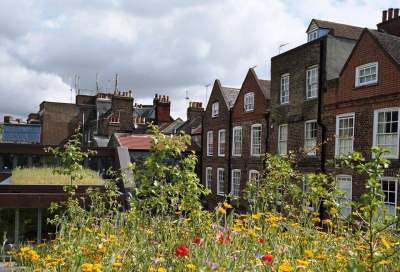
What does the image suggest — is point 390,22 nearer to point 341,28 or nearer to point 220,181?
point 341,28

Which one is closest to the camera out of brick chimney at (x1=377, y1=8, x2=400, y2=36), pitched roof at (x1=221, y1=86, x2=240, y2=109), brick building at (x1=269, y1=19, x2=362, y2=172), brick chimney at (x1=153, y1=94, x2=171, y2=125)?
brick building at (x1=269, y1=19, x2=362, y2=172)

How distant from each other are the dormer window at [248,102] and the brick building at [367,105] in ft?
24.3

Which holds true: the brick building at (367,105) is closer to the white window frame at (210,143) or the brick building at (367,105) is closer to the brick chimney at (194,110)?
the white window frame at (210,143)

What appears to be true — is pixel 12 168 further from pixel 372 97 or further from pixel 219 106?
pixel 219 106

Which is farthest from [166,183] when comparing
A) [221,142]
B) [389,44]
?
[221,142]

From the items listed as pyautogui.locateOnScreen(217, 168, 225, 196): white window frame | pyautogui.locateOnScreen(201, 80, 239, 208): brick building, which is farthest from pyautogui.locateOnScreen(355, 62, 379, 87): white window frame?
pyautogui.locateOnScreen(217, 168, 225, 196): white window frame

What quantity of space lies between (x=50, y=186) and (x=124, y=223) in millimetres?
4570

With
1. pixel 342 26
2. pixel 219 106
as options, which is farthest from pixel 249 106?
pixel 342 26

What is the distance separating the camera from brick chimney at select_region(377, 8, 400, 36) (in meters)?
22.1

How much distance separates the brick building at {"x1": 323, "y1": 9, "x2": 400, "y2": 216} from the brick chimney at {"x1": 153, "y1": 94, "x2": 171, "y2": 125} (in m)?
23.7

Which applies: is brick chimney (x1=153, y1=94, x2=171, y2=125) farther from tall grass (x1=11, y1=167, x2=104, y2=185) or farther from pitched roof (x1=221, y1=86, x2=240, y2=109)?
tall grass (x1=11, y1=167, x2=104, y2=185)

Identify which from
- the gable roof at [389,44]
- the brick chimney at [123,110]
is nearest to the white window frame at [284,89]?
the gable roof at [389,44]

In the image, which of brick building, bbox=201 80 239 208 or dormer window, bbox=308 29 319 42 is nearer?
dormer window, bbox=308 29 319 42

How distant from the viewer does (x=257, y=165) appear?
24.5 meters
